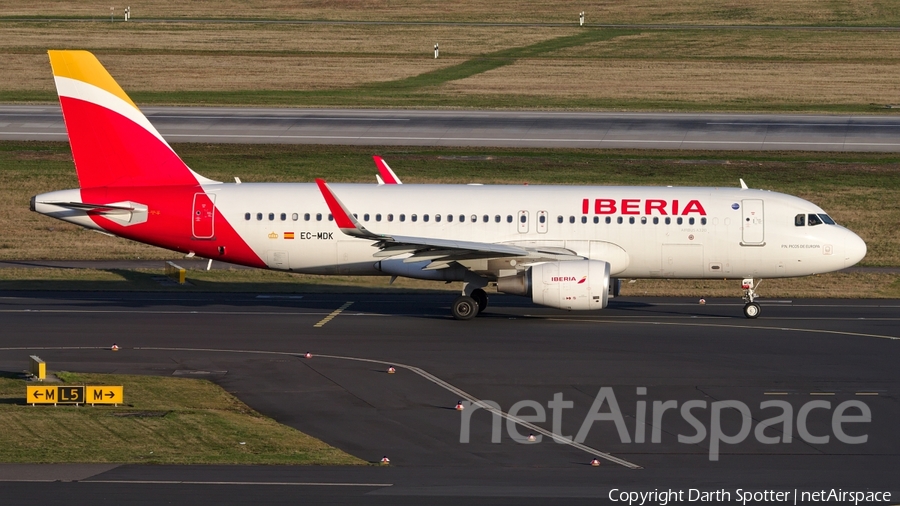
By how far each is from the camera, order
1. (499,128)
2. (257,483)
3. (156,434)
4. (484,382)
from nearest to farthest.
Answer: (257,483)
(156,434)
(484,382)
(499,128)

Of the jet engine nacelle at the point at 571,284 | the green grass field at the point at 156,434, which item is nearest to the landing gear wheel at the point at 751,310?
the jet engine nacelle at the point at 571,284

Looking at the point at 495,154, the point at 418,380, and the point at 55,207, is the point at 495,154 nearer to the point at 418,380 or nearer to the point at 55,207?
the point at 55,207

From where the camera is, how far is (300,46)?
97750 millimetres

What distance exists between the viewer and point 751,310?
35531 millimetres

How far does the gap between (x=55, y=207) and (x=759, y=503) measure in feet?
Answer: 79.0

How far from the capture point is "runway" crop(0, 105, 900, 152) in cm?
6112

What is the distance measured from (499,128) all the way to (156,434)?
44.7 metres

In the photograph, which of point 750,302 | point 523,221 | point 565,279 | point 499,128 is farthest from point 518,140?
point 565,279

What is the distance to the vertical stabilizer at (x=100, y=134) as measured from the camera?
35.8 meters

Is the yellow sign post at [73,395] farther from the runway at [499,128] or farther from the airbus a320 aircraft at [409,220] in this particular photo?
the runway at [499,128]

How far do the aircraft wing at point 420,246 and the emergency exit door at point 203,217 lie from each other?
13.1ft

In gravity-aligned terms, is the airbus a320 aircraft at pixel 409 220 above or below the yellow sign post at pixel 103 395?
above

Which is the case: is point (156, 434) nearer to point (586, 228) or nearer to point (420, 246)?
point (420, 246)

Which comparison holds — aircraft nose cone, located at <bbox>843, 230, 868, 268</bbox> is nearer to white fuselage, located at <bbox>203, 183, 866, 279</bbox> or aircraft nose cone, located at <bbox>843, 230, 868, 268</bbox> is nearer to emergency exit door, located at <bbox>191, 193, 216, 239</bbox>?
white fuselage, located at <bbox>203, 183, 866, 279</bbox>
